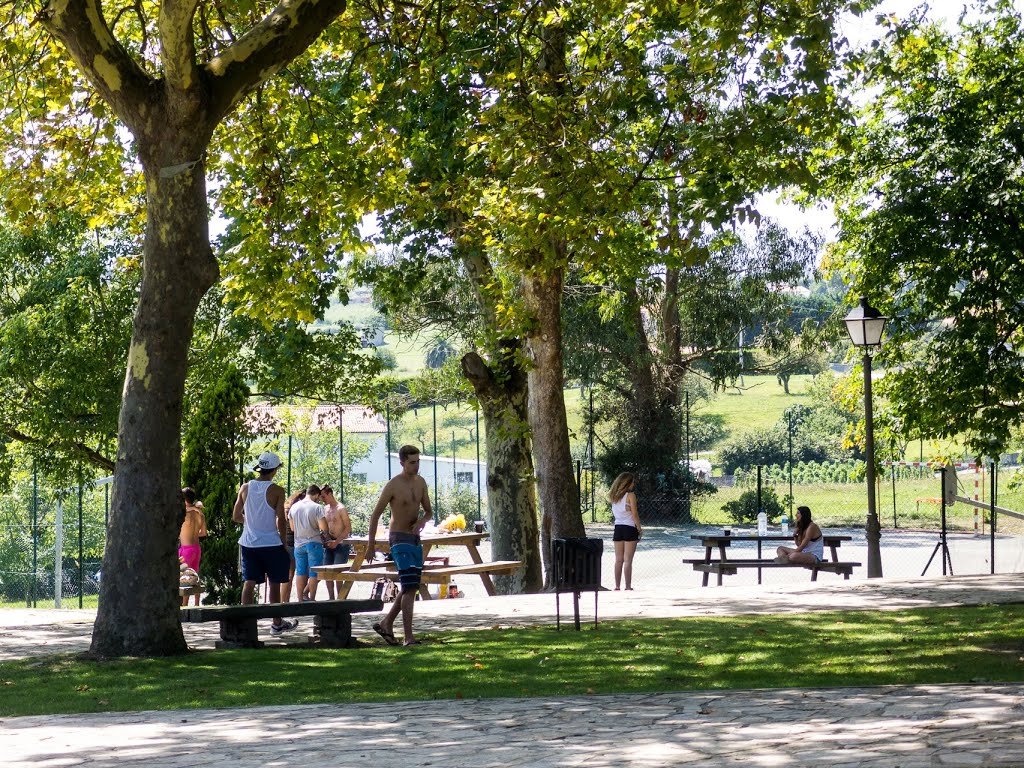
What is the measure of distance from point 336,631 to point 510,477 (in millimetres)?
7682

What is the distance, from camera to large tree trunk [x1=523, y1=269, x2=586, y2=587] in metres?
19.5

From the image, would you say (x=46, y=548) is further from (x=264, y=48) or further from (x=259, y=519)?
(x=264, y=48)

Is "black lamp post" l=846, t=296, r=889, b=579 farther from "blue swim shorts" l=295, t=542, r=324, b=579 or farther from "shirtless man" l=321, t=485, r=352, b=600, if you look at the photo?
"blue swim shorts" l=295, t=542, r=324, b=579

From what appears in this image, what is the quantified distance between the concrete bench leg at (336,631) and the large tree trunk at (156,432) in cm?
138

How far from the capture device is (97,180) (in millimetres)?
17469

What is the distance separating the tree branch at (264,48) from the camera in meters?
11.8

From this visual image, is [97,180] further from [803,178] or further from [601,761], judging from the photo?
[601,761]

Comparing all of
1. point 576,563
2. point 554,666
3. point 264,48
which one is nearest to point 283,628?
point 576,563

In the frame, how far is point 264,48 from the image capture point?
11.9 metres

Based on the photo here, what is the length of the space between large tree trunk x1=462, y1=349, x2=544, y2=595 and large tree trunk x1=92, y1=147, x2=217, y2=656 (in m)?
8.13

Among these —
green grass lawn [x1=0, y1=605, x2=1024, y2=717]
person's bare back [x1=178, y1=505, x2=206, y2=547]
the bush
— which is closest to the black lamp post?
green grass lawn [x1=0, y1=605, x2=1024, y2=717]

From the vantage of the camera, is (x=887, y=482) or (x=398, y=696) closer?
(x=398, y=696)

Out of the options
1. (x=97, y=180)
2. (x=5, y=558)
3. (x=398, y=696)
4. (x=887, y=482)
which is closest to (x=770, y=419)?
(x=887, y=482)

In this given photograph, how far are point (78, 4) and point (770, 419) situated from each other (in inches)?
3763
